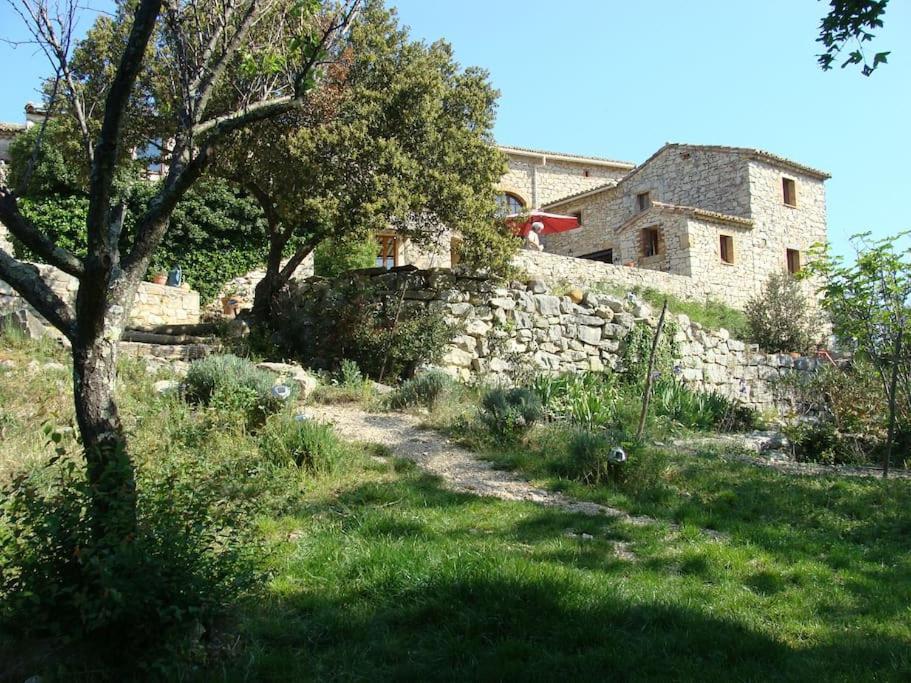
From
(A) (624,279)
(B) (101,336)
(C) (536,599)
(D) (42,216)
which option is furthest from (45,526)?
(A) (624,279)

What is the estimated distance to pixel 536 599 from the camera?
367 cm

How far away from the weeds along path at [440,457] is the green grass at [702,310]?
1062cm

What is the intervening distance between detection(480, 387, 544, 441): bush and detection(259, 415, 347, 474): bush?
1.95 metres

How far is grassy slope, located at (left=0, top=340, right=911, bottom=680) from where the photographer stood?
3209 mm

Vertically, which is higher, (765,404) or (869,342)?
(869,342)

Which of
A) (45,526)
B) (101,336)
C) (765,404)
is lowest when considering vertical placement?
(765,404)

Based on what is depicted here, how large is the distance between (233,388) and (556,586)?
4.61m

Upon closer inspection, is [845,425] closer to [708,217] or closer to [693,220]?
[693,220]

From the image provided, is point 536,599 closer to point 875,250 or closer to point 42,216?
point 875,250

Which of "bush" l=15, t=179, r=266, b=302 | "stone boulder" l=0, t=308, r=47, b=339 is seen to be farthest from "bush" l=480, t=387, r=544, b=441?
"bush" l=15, t=179, r=266, b=302

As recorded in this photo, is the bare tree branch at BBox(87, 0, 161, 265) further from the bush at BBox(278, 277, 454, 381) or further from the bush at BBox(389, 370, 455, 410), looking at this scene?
the bush at BBox(278, 277, 454, 381)

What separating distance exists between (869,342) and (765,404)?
540 centimetres

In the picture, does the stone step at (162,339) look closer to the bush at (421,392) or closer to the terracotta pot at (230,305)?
the bush at (421,392)

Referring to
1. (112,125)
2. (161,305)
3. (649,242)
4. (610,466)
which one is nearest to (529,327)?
(610,466)
